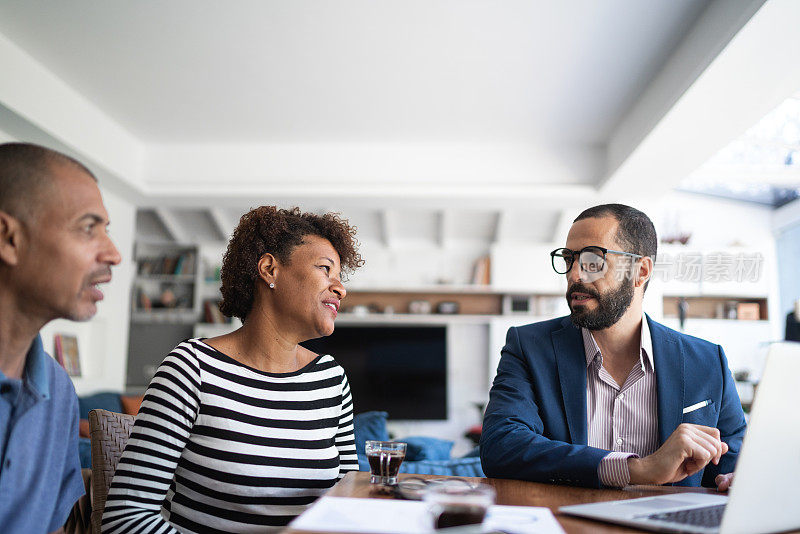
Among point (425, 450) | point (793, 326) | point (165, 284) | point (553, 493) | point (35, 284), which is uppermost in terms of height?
point (165, 284)

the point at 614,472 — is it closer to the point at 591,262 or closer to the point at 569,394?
the point at 569,394

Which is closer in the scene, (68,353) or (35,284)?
(35,284)

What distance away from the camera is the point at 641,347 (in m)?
1.75

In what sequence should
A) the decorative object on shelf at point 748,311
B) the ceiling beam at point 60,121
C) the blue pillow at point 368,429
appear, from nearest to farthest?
the blue pillow at point 368,429 < the ceiling beam at point 60,121 < the decorative object on shelf at point 748,311

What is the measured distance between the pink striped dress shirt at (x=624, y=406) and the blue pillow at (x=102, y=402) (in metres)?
3.90

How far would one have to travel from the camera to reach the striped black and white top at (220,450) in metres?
1.28

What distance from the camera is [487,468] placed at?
151 cm

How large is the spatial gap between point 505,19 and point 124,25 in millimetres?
2096

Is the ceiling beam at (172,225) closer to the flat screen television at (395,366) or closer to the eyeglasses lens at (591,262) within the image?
the flat screen television at (395,366)

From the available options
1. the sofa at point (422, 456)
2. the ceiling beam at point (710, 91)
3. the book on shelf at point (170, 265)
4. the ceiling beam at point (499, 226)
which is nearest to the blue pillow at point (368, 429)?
the sofa at point (422, 456)

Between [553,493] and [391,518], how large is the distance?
0.41 meters

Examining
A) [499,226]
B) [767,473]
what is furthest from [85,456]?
[499,226]

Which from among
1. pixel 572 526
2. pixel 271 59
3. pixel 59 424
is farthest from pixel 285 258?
pixel 271 59

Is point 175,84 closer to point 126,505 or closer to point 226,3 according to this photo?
point 226,3
